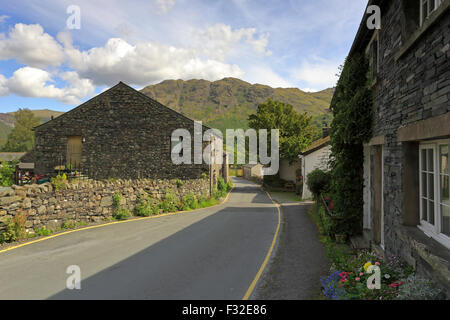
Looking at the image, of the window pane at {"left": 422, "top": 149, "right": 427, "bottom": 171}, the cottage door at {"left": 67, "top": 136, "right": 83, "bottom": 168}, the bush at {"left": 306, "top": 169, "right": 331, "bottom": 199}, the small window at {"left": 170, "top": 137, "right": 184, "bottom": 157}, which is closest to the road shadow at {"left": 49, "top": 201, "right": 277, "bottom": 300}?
the window pane at {"left": 422, "top": 149, "right": 427, "bottom": 171}

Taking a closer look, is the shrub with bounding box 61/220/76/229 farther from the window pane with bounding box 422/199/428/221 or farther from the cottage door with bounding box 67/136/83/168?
the window pane with bounding box 422/199/428/221

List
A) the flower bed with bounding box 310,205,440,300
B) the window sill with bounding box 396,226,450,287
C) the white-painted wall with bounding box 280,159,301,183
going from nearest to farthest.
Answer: the window sill with bounding box 396,226,450,287, the flower bed with bounding box 310,205,440,300, the white-painted wall with bounding box 280,159,301,183

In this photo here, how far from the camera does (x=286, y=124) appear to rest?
33719mm

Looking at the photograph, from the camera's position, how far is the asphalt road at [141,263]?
550 cm

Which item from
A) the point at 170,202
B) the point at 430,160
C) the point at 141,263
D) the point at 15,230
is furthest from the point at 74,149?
the point at 430,160

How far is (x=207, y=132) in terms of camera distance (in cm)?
2130

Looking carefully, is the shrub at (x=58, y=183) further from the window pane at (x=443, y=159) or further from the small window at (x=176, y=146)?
the window pane at (x=443, y=159)

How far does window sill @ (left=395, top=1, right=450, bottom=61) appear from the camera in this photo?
11.3 ft

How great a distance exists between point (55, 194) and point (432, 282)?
1134 cm

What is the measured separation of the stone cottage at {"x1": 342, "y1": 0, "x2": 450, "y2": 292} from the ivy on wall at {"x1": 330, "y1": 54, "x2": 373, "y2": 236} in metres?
1.10

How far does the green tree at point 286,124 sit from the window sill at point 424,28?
90.6 ft

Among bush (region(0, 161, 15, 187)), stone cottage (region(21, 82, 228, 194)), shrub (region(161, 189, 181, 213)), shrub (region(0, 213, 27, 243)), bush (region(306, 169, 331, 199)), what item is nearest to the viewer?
shrub (region(0, 213, 27, 243))
